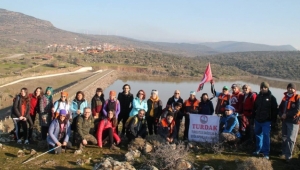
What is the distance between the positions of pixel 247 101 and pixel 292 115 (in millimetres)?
1238

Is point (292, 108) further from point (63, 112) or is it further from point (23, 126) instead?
point (23, 126)

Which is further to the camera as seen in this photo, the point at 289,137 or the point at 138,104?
the point at 138,104

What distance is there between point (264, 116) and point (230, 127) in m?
0.98

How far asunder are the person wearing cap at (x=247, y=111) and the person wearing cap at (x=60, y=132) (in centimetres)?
432

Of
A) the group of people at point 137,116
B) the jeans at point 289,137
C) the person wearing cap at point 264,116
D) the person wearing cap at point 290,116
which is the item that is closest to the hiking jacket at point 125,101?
the group of people at point 137,116

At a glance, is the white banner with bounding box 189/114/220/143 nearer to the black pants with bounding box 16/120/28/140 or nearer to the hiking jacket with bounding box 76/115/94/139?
the hiking jacket with bounding box 76/115/94/139

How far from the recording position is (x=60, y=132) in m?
7.45

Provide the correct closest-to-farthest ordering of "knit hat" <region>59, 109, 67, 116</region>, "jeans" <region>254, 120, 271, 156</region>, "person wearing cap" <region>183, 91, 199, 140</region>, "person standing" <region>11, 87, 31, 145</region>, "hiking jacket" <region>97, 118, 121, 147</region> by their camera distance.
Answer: "jeans" <region>254, 120, 271, 156</region>
"knit hat" <region>59, 109, 67, 116</region>
"hiking jacket" <region>97, 118, 121, 147</region>
"person standing" <region>11, 87, 31, 145</region>
"person wearing cap" <region>183, 91, 199, 140</region>

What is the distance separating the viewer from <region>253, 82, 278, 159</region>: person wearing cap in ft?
23.1

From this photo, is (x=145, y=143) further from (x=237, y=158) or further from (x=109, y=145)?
(x=237, y=158)

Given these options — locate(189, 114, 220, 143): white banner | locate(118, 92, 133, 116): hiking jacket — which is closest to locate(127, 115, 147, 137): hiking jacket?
locate(118, 92, 133, 116): hiking jacket

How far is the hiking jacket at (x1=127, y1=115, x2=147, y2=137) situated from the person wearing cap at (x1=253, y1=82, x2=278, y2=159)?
2755 mm

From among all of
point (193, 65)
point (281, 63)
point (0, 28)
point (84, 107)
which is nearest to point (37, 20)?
A: point (0, 28)

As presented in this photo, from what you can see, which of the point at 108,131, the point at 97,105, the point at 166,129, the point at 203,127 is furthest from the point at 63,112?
the point at 203,127
